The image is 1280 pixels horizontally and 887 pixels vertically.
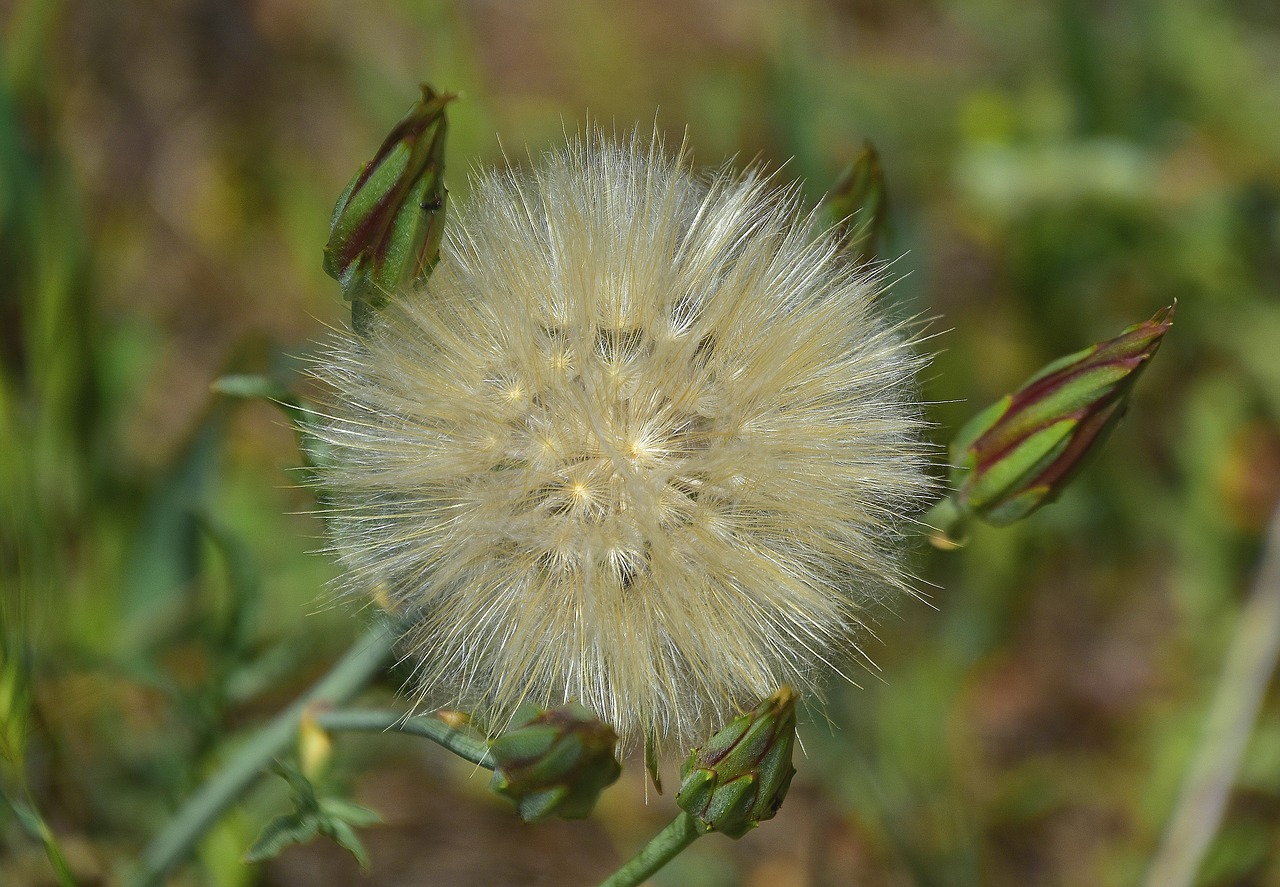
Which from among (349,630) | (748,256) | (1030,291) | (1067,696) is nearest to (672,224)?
(748,256)

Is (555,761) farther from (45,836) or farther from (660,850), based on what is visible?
(45,836)

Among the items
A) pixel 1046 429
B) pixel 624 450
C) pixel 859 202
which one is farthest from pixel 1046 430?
pixel 624 450

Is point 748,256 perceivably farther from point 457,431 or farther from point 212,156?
point 212,156

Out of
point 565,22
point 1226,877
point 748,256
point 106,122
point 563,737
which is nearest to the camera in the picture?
point 563,737

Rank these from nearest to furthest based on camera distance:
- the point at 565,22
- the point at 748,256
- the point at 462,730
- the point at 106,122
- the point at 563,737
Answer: the point at 563,737 < the point at 462,730 < the point at 748,256 < the point at 106,122 < the point at 565,22

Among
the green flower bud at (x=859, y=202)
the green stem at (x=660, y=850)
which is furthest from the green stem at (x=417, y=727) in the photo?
the green flower bud at (x=859, y=202)

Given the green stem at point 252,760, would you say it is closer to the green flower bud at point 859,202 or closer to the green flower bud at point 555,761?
the green flower bud at point 555,761
